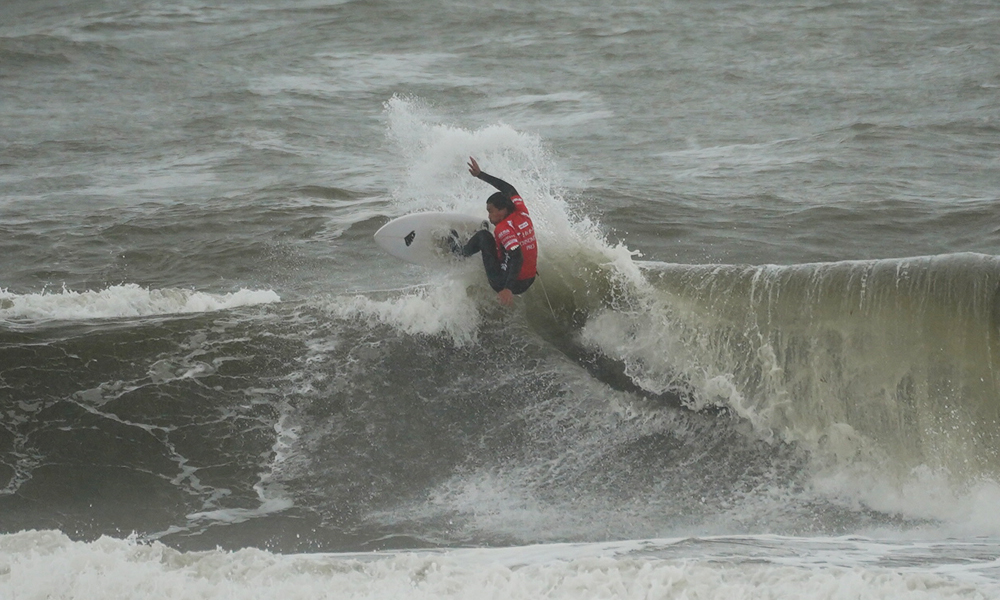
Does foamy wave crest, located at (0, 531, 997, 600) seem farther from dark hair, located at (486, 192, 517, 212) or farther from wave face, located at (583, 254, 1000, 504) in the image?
dark hair, located at (486, 192, 517, 212)

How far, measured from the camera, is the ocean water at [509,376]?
21.6 ft

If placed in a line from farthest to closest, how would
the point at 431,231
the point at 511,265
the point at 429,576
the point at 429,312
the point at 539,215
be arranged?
the point at 539,215 < the point at 429,312 < the point at 431,231 < the point at 511,265 < the point at 429,576

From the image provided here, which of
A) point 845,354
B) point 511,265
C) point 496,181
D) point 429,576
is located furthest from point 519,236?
point 429,576

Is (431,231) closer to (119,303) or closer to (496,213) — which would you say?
(496,213)

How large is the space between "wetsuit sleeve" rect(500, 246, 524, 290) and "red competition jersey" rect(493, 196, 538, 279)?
3 centimetres

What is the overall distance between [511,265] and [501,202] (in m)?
0.56

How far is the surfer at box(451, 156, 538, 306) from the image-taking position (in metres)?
9.26

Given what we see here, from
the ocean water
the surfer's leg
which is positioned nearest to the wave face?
the ocean water

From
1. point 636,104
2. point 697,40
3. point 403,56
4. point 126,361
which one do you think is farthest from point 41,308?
point 697,40

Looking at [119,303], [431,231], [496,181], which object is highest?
[496,181]

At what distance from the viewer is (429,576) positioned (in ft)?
20.1

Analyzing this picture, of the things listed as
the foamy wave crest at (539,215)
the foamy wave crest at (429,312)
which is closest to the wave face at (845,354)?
the foamy wave crest at (539,215)

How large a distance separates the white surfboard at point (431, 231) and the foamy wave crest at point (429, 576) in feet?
13.3

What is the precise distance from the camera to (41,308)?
1084cm
